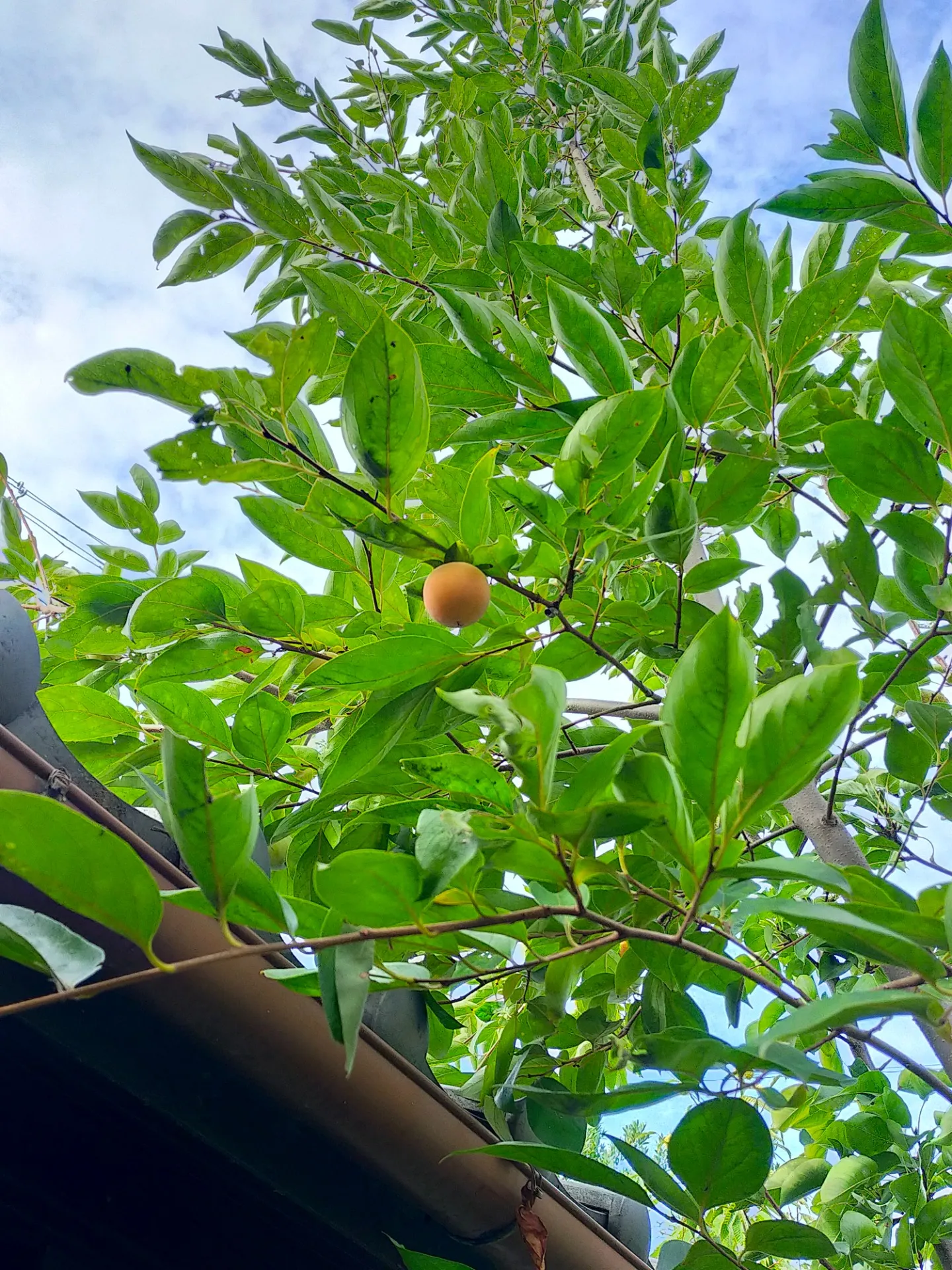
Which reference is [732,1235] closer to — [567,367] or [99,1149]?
[99,1149]

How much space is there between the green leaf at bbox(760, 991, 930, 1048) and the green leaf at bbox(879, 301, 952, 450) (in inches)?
18.5

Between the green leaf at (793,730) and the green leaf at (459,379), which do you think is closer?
the green leaf at (793,730)

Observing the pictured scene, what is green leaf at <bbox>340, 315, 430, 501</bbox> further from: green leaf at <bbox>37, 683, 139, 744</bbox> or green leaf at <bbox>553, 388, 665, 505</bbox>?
green leaf at <bbox>37, 683, 139, 744</bbox>

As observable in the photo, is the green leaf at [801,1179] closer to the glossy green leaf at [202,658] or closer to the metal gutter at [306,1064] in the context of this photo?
the metal gutter at [306,1064]

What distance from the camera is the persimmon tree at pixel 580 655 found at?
0.46 metres

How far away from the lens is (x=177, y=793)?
0.43 meters

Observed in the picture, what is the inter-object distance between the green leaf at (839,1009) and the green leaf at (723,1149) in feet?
0.86

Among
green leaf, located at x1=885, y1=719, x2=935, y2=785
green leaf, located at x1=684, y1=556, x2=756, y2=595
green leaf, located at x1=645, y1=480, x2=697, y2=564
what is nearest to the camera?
green leaf, located at x1=645, y1=480, x2=697, y2=564

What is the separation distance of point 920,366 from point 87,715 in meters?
0.81

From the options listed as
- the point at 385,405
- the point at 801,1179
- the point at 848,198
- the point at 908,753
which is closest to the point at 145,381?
the point at 385,405

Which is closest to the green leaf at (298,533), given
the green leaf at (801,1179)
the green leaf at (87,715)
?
the green leaf at (87,715)

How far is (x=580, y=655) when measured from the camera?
84 centimetres

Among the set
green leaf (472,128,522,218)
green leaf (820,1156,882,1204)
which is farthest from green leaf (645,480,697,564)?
green leaf (820,1156,882,1204)

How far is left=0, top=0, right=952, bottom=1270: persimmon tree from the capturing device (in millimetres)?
465
